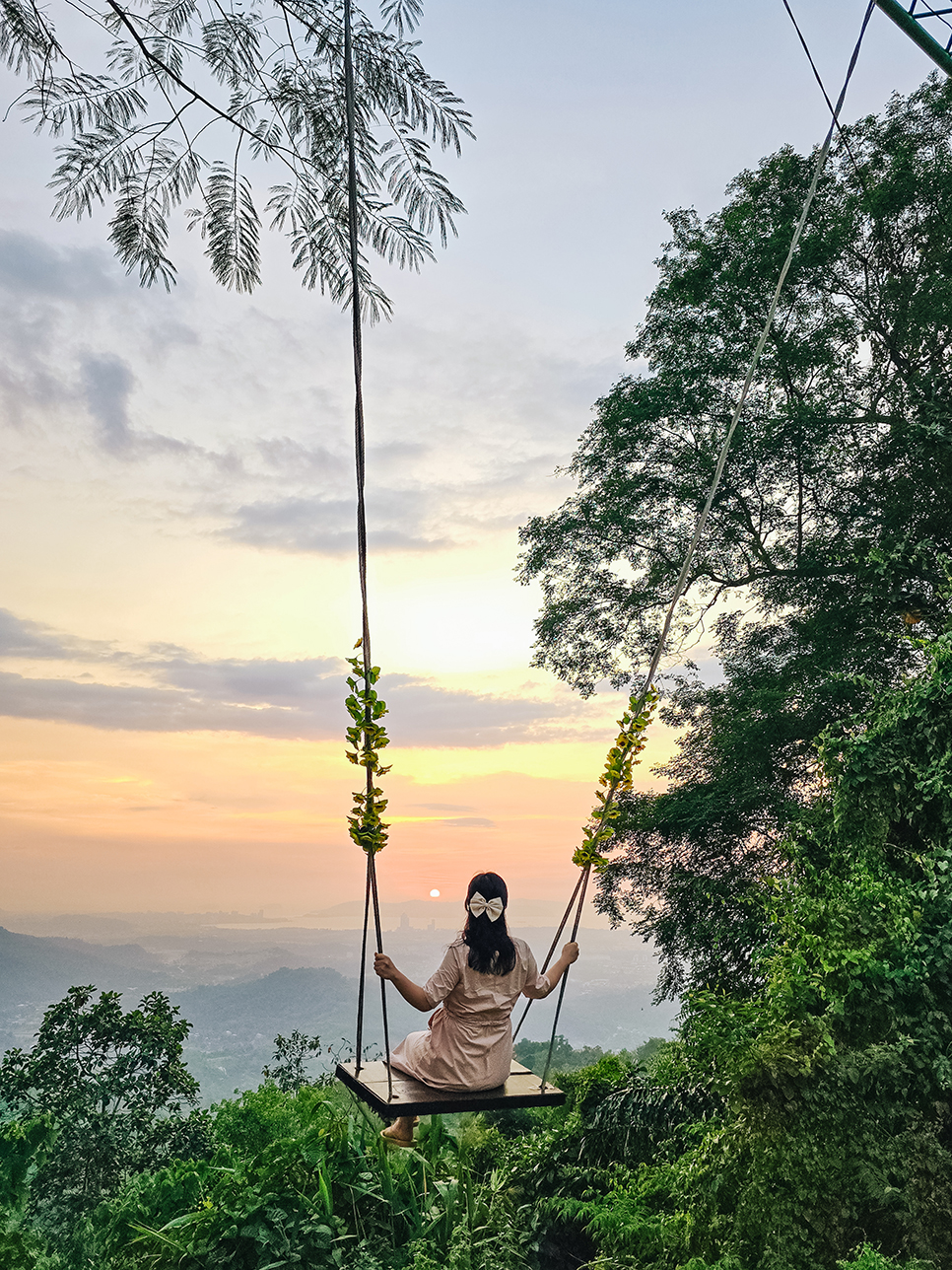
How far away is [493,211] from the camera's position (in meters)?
5.43

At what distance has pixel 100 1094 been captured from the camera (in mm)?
6516

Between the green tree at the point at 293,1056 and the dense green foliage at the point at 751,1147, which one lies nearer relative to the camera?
the dense green foliage at the point at 751,1147

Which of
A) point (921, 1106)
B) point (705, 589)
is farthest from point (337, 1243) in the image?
point (705, 589)

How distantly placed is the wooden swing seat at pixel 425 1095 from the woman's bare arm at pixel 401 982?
26 centimetres

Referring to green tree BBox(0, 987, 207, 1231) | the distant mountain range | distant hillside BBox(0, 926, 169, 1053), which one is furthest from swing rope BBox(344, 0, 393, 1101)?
distant hillside BBox(0, 926, 169, 1053)

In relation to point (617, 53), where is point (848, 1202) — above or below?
below

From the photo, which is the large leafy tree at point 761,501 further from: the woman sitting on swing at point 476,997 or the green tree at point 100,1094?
the green tree at point 100,1094

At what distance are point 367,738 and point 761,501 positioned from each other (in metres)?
5.99

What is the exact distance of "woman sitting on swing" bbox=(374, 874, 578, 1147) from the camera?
3773 mm

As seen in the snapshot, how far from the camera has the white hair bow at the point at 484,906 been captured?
3820 millimetres

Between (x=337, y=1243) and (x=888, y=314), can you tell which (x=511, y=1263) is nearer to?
(x=337, y=1243)

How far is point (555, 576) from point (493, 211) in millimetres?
3901

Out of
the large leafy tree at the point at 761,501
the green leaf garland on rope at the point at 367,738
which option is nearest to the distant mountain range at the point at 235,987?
the large leafy tree at the point at 761,501

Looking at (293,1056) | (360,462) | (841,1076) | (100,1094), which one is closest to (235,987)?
(293,1056)
